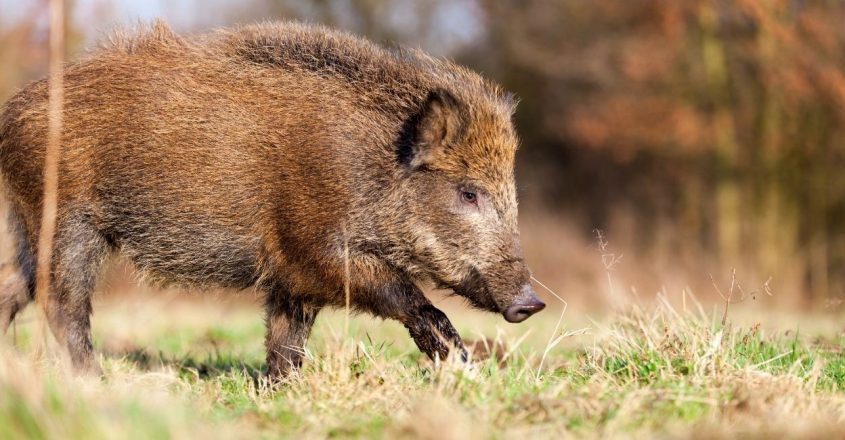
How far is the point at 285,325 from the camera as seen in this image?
230 inches

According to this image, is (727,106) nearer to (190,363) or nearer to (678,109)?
(678,109)

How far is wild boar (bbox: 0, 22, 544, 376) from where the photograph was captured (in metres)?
5.46

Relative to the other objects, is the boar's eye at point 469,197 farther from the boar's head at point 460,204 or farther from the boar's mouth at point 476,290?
the boar's mouth at point 476,290

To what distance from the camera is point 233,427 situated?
3.52 meters

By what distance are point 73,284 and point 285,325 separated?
1.13m

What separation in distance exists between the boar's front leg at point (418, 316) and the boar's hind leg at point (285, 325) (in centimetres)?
57

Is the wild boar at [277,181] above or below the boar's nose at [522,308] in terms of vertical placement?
above

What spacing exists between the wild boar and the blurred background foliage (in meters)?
6.06

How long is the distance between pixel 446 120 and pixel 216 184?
1.22 meters

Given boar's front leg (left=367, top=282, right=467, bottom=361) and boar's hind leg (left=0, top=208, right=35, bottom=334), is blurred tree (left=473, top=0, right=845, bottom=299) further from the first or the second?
boar's hind leg (left=0, top=208, right=35, bottom=334)

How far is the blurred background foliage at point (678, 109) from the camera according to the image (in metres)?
16.1

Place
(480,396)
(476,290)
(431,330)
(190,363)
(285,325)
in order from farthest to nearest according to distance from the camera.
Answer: (190,363) → (285,325) → (476,290) → (431,330) → (480,396)

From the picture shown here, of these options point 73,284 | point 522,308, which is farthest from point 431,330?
point 73,284

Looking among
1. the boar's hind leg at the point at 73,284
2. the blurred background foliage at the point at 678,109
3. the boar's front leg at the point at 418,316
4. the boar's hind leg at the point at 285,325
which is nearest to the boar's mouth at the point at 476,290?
the boar's front leg at the point at 418,316
